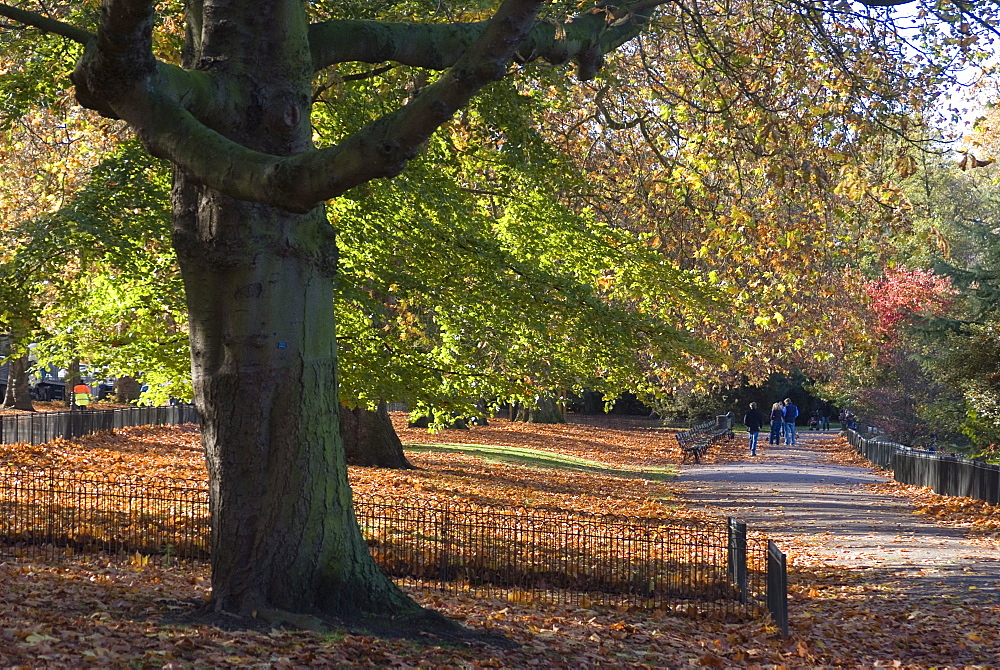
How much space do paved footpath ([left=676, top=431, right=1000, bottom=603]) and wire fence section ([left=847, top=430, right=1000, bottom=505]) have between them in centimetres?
81

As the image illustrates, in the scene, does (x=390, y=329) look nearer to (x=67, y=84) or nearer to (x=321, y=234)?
(x=67, y=84)

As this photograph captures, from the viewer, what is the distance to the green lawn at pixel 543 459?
30.5 m

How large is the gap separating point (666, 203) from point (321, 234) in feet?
34.1

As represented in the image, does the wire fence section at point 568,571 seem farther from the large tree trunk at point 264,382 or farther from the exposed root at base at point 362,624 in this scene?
the large tree trunk at point 264,382

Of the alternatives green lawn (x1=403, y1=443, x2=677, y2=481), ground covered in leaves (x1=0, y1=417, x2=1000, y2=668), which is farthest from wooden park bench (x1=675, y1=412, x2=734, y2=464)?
ground covered in leaves (x1=0, y1=417, x2=1000, y2=668)

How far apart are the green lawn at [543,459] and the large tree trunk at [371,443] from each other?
245 inches

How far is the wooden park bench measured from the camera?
3634 centimetres

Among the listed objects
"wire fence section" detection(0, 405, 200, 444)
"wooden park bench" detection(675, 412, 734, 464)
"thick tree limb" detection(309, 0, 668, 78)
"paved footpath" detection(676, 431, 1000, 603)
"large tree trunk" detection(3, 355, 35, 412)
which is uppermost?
"thick tree limb" detection(309, 0, 668, 78)

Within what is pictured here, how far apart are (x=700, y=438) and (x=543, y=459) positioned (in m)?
8.74

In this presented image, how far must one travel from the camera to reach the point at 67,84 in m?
13.5

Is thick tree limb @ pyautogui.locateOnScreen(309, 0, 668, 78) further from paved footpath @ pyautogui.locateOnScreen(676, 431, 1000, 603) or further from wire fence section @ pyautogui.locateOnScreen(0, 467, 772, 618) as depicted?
paved footpath @ pyautogui.locateOnScreen(676, 431, 1000, 603)

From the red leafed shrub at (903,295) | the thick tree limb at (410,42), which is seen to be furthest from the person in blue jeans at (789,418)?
the thick tree limb at (410,42)

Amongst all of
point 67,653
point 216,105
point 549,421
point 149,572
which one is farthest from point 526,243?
point 549,421

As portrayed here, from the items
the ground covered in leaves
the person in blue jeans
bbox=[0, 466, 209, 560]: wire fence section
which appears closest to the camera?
the ground covered in leaves
